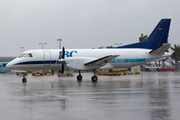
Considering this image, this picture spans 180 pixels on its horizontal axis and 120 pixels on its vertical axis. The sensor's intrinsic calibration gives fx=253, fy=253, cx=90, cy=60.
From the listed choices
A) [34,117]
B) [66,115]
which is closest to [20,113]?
[34,117]

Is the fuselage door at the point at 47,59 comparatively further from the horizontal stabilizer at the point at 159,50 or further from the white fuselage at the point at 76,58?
the horizontal stabilizer at the point at 159,50

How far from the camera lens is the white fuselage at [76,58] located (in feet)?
82.5

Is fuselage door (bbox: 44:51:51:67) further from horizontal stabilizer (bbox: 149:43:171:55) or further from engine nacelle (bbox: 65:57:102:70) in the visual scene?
horizontal stabilizer (bbox: 149:43:171:55)

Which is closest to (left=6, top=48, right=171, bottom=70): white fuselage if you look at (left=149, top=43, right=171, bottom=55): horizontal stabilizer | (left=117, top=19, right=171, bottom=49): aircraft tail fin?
(left=149, top=43, right=171, bottom=55): horizontal stabilizer

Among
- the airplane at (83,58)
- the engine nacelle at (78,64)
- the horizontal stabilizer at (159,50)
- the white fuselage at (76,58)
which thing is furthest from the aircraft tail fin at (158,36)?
the engine nacelle at (78,64)

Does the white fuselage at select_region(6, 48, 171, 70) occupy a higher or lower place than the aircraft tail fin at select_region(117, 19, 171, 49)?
lower

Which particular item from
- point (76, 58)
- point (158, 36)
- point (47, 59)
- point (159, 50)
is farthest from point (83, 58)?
point (158, 36)

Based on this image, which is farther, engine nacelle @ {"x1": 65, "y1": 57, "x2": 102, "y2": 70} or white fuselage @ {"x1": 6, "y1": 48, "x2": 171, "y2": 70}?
white fuselage @ {"x1": 6, "y1": 48, "x2": 171, "y2": 70}

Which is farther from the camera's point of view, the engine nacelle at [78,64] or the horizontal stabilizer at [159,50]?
the horizontal stabilizer at [159,50]

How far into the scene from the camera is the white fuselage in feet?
82.5

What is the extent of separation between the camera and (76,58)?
81.0ft

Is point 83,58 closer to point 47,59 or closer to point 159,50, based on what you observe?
point 47,59

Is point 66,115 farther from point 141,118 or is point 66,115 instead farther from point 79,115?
point 141,118

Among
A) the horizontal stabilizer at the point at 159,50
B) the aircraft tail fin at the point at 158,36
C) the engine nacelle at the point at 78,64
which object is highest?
the aircraft tail fin at the point at 158,36
